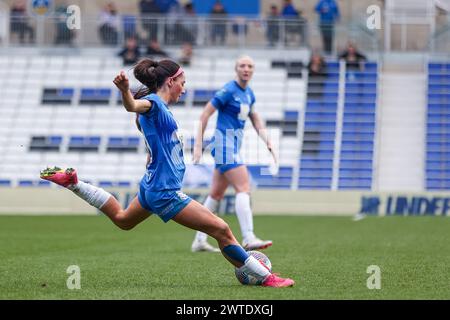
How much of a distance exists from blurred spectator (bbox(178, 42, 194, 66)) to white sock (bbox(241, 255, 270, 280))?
2098 cm

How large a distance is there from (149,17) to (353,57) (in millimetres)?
5852

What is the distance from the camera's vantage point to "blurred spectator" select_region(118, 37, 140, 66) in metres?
29.7

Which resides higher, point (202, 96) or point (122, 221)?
point (202, 96)

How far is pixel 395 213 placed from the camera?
24734mm

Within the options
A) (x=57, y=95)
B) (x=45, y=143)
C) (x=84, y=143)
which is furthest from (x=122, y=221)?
(x=57, y=95)

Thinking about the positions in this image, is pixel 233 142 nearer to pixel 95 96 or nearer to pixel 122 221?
pixel 122 221

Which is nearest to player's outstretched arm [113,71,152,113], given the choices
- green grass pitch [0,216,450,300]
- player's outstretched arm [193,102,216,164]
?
green grass pitch [0,216,450,300]

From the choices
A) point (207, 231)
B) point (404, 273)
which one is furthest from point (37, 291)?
point (404, 273)

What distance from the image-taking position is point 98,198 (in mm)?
9555

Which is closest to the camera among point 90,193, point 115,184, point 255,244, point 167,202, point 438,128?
point 167,202

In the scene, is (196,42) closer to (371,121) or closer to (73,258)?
(371,121)

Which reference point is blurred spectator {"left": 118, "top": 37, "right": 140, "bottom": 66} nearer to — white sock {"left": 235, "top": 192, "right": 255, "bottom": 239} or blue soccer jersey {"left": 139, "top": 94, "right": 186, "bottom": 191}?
white sock {"left": 235, "top": 192, "right": 255, "bottom": 239}

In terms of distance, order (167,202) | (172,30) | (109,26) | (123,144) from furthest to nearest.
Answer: (109,26), (172,30), (123,144), (167,202)
